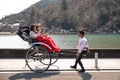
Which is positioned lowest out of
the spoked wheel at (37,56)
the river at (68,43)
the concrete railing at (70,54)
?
the river at (68,43)

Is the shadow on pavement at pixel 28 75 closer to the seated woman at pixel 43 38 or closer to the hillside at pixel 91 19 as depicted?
the seated woman at pixel 43 38

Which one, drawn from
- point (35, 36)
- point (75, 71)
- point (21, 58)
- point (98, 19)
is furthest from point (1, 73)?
point (98, 19)

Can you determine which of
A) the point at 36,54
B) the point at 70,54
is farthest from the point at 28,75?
the point at 70,54

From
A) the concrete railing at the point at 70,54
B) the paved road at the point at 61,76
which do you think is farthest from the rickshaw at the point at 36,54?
the concrete railing at the point at 70,54

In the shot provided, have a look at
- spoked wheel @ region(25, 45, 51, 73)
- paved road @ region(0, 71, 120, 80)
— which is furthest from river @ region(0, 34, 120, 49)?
paved road @ region(0, 71, 120, 80)

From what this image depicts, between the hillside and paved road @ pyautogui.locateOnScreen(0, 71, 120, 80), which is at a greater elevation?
paved road @ pyautogui.locateOnScreen(0, 71, 120, 80)

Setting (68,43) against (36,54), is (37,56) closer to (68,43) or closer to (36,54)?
(36,54)

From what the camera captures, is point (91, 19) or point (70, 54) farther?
point (91, 19)

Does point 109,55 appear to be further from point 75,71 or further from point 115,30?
point 115,30

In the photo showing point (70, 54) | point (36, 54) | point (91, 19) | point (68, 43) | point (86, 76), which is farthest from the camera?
point (91, 19)

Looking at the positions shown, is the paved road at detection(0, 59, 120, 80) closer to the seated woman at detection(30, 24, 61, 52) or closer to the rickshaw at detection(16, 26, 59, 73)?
the rickshaw at detection(16, 26, 59, 73)

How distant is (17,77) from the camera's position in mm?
9898

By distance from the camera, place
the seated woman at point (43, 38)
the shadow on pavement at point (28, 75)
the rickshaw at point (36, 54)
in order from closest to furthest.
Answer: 1. the shadow on pavement at point (28, 75)
2. the rickshaw at point (36, 54)
3. the seated woman at point (43, 38)

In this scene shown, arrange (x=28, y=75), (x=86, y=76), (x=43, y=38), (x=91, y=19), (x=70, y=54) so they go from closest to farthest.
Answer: (x=86, y=76), (x=28, y=75), (x=43, y=38), (x=70, y=54), (x=91, y=19)
